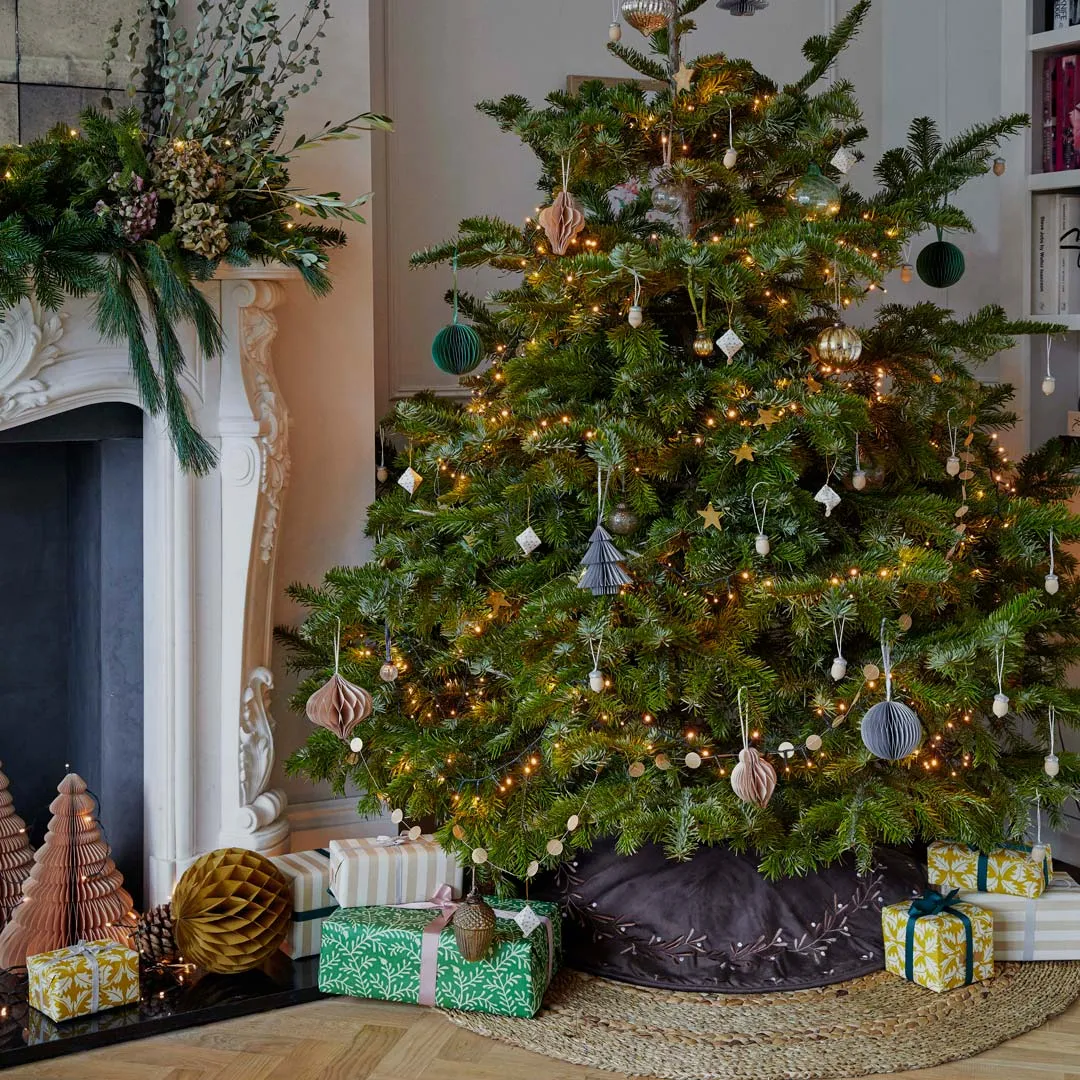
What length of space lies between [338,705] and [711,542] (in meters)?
0.72

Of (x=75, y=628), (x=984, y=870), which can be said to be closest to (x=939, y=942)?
(x=984, y=870)

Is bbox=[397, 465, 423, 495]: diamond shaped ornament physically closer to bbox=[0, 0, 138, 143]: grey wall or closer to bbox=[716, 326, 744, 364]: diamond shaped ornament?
bbox=[716, 326, 744, 364]: diamond shaped ornament

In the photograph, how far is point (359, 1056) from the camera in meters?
2.23

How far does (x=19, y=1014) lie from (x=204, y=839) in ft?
1.61

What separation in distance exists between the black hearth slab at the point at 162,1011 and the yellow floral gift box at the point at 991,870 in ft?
3.83

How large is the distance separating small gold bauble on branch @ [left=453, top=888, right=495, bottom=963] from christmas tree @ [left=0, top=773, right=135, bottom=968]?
0.65 metres

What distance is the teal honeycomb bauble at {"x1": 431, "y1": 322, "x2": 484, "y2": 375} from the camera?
2609 mm

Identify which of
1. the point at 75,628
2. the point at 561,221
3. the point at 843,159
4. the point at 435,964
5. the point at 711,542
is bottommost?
the point at 435,964

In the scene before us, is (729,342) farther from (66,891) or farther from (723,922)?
(66,891)

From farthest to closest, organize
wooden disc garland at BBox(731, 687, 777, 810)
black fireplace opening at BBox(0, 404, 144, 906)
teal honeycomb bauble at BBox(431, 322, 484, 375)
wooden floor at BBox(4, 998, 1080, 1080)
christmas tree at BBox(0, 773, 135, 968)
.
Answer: black fireplace opening at BBox(0, 404, 144, 906) < teal honeycomb bauble at BBox(431, 322, 484, 375) < christmas tree at BBox(0, 773, 135, 968) < wooden disc garland at BBox(731, 687, 777, 810) < wooden floor at BBox(4, 998, 1080, 1080)

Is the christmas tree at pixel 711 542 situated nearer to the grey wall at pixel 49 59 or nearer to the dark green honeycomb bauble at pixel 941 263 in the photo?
the dark green honeycomb bauble at pixel 941 263

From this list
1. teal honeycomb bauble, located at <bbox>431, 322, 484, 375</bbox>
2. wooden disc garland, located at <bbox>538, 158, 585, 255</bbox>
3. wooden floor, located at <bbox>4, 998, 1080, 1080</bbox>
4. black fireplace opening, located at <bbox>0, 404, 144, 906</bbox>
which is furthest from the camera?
black fireplace opening, located at <bbox>0, 404, 144, 906</bbox>

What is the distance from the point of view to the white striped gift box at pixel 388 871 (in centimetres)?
249

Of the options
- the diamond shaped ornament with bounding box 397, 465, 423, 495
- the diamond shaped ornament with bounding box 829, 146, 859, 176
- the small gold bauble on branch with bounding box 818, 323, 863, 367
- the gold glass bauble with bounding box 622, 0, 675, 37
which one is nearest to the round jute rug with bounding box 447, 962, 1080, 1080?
the diamond shaped ornament with bounding box 397, 465, 423, 495
